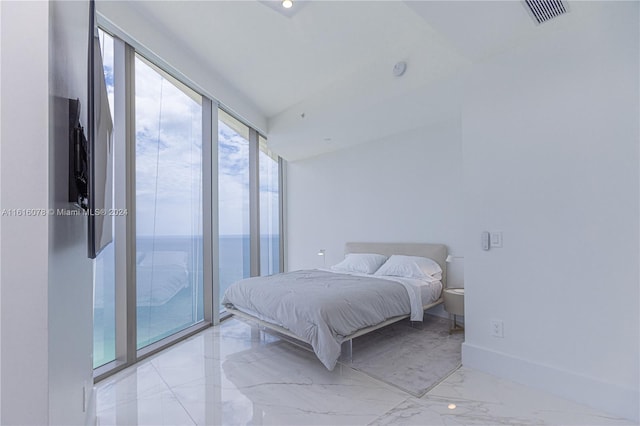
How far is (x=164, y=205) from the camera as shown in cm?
337

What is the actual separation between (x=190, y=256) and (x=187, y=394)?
1.73 meters

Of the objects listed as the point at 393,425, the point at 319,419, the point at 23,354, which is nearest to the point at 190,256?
the point at 319,419

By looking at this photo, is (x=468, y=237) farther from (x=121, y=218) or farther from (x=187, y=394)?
(x=121, y=218)

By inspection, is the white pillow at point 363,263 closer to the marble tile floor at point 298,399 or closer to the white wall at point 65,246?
the marble tile floor at point 298,399

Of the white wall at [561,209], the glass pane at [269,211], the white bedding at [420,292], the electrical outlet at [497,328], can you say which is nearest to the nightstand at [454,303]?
the white bedding at [420,292]

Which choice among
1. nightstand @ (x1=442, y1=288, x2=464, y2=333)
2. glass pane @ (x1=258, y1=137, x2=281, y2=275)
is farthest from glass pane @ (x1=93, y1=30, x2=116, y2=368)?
nightstand @ (x1=442, y1=288, x2=464, y2=333)

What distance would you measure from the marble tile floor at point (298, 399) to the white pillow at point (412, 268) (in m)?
1.46

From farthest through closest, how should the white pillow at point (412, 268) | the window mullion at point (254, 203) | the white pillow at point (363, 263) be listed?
the window mullion at point (254, 203) < the white pillow at point (363, 263) < the white pillow at point (412, 268)

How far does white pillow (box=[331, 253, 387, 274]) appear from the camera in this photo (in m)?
4.49

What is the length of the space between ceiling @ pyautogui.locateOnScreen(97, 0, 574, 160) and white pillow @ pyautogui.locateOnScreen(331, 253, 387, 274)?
1.84 meters

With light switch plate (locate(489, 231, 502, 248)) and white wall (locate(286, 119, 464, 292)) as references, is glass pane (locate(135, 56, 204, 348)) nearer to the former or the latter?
white wall (locate(286, 119, 464, 292))

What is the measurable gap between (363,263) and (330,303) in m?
1.94

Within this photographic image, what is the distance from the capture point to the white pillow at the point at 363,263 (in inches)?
177

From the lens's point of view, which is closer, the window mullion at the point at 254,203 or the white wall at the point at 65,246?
the white wall at the point at 65,246
